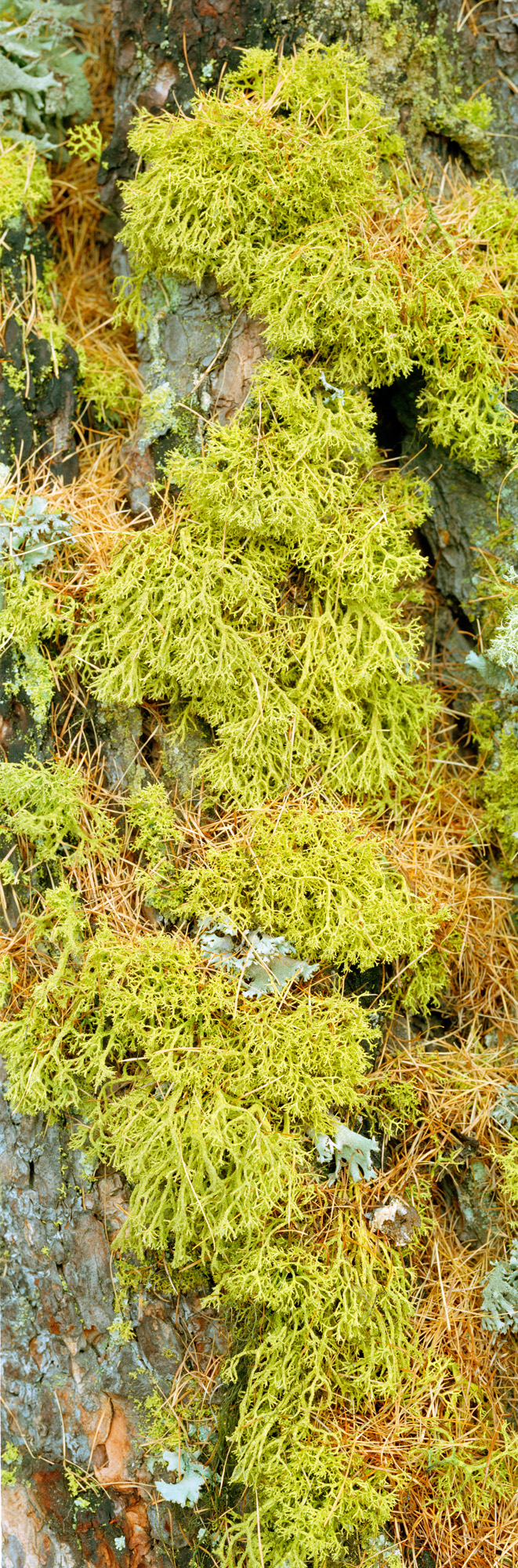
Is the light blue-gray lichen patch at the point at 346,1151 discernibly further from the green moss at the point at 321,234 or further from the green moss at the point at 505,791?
the green moss at the point at 321,234

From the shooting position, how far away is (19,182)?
287cm

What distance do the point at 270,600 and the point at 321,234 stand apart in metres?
1.04

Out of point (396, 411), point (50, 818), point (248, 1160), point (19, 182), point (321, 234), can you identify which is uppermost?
point (19, 182)

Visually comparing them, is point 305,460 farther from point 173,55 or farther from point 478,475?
point 173,55

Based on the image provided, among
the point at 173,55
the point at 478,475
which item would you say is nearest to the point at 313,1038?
the point at 478,475

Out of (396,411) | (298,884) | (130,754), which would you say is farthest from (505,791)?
(396,411)

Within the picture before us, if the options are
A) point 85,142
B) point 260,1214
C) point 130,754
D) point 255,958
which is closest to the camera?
point 260,1214

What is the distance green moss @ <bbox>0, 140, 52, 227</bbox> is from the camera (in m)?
2.85

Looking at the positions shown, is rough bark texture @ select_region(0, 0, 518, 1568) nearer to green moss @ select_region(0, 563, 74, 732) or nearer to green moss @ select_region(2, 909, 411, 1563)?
green moss @ select_region(0, 563, 74, 732)

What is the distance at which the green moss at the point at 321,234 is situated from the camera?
2.50 metres

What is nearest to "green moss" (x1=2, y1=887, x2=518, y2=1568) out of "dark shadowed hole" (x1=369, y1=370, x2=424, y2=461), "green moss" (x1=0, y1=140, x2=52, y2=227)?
"dark shadowed hole" (x1=369, y1=370, x2=424, y2=461)

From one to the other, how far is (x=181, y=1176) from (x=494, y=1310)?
3.50 ft

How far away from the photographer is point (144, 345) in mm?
2822

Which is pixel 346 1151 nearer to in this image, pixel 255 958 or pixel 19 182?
pixel 255 958
